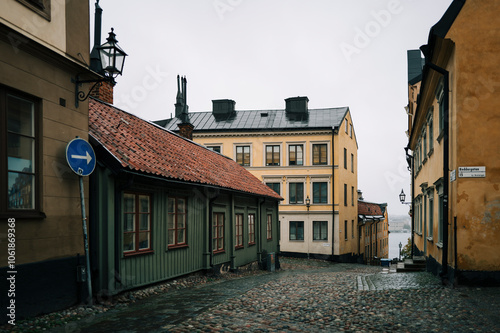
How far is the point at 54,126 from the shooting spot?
746cm

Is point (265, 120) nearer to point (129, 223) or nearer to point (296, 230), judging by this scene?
point (296, 230)

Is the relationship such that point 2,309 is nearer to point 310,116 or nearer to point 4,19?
point 4,19

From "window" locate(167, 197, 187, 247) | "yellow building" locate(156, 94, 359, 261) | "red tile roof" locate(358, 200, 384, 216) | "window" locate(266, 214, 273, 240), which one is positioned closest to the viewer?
"window" locate(167, 197, 187, 247)

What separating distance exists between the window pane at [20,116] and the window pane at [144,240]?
12.9 ft

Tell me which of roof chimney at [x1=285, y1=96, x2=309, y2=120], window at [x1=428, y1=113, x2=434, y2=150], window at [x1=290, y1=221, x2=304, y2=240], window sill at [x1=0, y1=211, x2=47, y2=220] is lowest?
window at [x1=290, y1=221, x2=304, y2=240]

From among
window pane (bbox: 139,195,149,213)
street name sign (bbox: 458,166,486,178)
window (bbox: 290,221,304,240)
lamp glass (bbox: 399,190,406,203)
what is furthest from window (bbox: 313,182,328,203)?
window pane (bbox: 139,195,149,213)

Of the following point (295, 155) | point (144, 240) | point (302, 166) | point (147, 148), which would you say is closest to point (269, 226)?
point (147, 148)

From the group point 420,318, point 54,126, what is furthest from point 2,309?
point 420,318

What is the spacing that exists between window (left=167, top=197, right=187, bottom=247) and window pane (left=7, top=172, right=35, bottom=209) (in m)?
4.85

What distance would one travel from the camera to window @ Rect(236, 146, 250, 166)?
116 feet

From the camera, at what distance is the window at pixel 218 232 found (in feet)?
48.9

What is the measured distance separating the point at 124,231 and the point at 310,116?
2891 cm

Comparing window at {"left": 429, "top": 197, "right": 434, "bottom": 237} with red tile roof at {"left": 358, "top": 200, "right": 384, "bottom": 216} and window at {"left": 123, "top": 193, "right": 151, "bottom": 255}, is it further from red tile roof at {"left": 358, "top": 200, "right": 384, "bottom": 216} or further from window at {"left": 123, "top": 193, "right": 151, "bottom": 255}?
red tile roof at {"left": 358, "top": 200, "right": 384, "bottom": 216}

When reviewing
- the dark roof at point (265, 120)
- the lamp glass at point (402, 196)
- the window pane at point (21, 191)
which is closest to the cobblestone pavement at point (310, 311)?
the window pane at point (21, 191)
